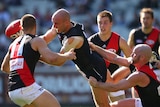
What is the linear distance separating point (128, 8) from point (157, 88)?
543 inches

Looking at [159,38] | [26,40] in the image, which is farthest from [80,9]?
[26,40]

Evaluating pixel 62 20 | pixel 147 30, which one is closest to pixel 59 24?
pixel 62 20

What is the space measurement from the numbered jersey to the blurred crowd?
37.7 ft

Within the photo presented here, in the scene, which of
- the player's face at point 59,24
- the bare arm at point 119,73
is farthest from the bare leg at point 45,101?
the bare arm at point 119,73

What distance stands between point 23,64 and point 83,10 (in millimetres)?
13269

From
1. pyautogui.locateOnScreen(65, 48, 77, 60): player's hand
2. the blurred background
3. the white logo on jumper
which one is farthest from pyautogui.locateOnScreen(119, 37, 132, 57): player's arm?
the blurred background

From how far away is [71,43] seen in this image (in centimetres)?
1064

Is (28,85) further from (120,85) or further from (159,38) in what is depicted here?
(159,38)

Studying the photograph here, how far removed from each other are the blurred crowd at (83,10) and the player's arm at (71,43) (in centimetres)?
1077

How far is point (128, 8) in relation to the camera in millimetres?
23484

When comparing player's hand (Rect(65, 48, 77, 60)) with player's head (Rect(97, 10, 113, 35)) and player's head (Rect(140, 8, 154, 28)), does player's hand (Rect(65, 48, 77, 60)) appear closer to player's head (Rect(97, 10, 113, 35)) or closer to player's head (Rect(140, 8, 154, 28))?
player's head (Rect(97, 10, 113, 35))

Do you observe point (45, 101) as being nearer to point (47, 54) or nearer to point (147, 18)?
point (47, 54)

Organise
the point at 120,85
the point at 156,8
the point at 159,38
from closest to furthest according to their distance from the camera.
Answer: the point at 120,85
the point at 159,38
the point at 156,8

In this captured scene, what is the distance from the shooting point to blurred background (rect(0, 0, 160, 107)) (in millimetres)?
18625
